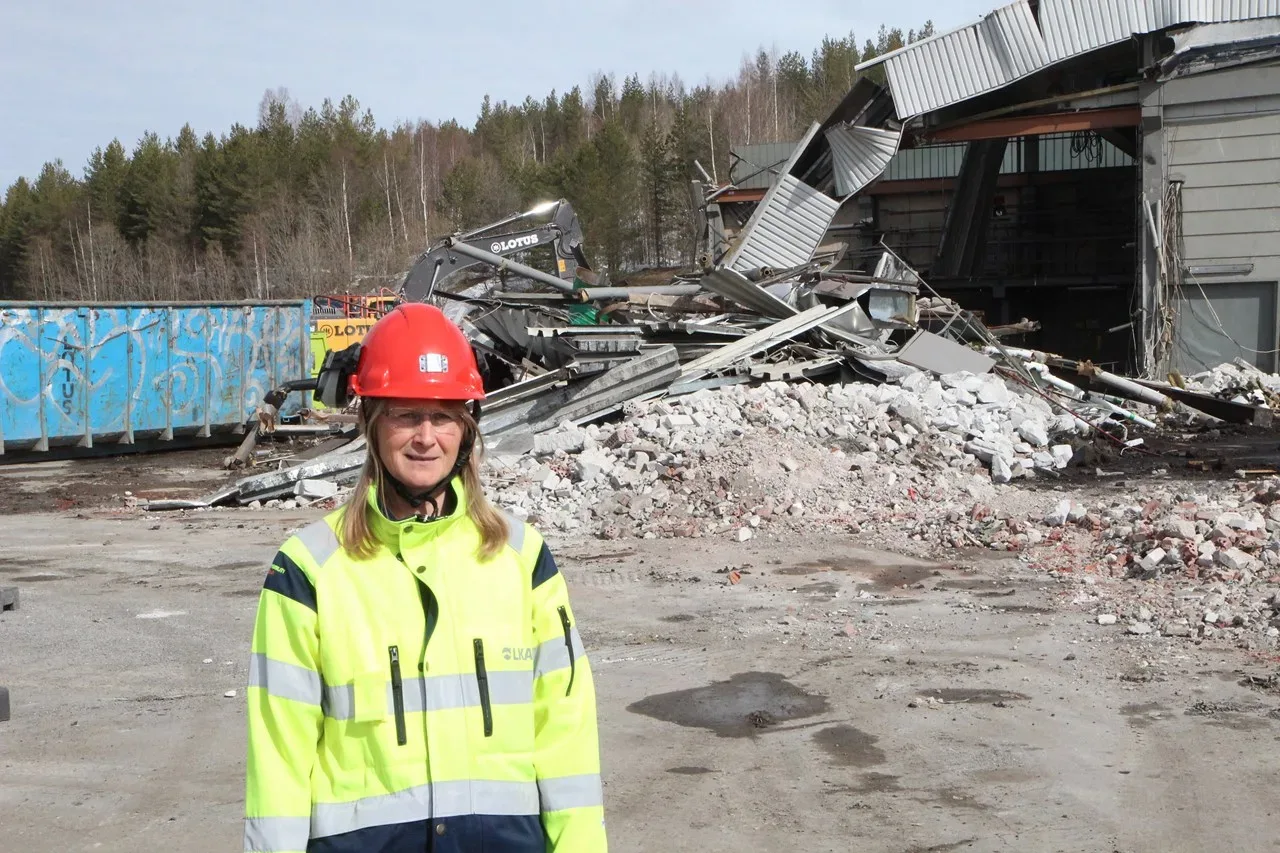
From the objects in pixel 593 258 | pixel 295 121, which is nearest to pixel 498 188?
pixel 593 258

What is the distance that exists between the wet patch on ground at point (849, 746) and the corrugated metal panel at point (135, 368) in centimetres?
1518

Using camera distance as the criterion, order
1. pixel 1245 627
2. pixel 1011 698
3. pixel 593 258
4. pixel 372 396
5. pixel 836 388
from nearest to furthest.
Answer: pixel 372 396 < pixel 1011 698 < pixel 1245 627 < pixel 836 388 < pixel 593 258

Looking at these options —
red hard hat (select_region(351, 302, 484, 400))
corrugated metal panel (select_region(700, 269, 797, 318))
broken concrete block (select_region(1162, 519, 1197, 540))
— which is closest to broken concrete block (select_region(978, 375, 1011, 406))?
corrugated metal panel (select_region(700, 269, 797, 318))

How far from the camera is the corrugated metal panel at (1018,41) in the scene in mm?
21547

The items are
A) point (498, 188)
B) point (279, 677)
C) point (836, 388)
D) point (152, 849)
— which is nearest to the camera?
point (279, 677)

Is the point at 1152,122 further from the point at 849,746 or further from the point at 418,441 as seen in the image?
the point at 418,441

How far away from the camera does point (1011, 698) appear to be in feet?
21.4

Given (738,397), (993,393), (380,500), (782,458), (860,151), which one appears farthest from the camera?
(860,151)

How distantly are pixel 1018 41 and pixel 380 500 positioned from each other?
22133 millimetres

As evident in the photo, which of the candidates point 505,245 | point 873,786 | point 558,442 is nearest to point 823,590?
point 873,786

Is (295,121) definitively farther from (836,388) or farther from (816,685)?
(816,685)

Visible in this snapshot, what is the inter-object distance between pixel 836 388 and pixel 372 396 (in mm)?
12635

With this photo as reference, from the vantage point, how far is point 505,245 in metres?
20.4

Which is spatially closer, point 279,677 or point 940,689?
point 279,677
